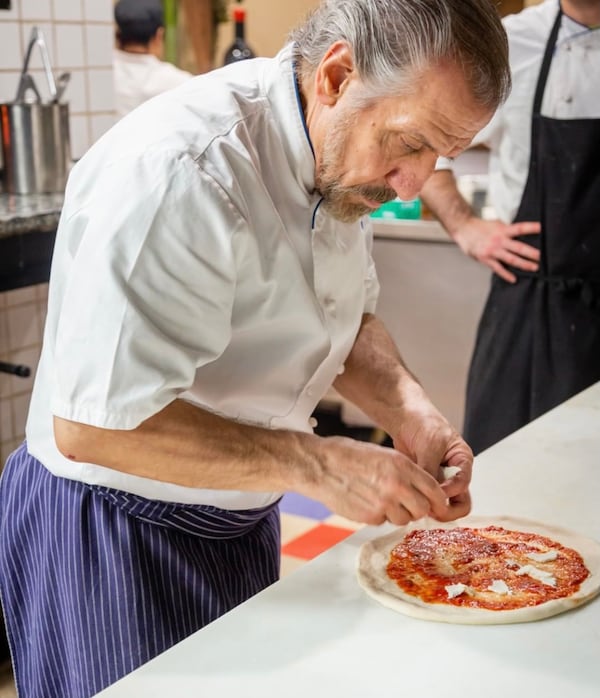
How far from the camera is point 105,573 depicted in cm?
144

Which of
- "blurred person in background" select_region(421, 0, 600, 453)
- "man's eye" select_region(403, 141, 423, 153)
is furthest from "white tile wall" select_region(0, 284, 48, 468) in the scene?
"man's eye" select_region(403, 141, 423, 153)

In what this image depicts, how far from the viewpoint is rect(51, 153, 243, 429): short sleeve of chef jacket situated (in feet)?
3.88

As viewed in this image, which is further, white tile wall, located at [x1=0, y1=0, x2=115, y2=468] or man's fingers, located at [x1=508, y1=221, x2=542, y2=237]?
white tile wall, located at [x1=0, y1=0, x2=115, y2=468]

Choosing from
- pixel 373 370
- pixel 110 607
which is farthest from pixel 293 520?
pixel 110 607

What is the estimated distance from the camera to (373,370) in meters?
1.72

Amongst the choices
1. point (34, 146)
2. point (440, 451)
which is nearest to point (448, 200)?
point (34, 146)

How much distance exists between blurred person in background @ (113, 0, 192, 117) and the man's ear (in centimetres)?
329

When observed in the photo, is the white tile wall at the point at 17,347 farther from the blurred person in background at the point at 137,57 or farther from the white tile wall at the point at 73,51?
the blurred person in background at the point at 137,57

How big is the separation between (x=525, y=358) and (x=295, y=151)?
148 centimetres

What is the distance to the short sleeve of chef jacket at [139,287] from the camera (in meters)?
1.18

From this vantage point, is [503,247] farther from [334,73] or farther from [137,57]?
[137,57]

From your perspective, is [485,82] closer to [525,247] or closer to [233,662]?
[233,662]

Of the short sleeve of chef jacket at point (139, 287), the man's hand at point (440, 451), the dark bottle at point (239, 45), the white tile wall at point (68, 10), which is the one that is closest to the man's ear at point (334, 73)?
the short sleeve of chef jacket at point (139, 287)

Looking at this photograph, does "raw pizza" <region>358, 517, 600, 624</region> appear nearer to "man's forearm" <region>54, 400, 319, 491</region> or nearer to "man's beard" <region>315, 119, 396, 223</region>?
"man's forearm" <region>54, 400, 319, 491</region>
